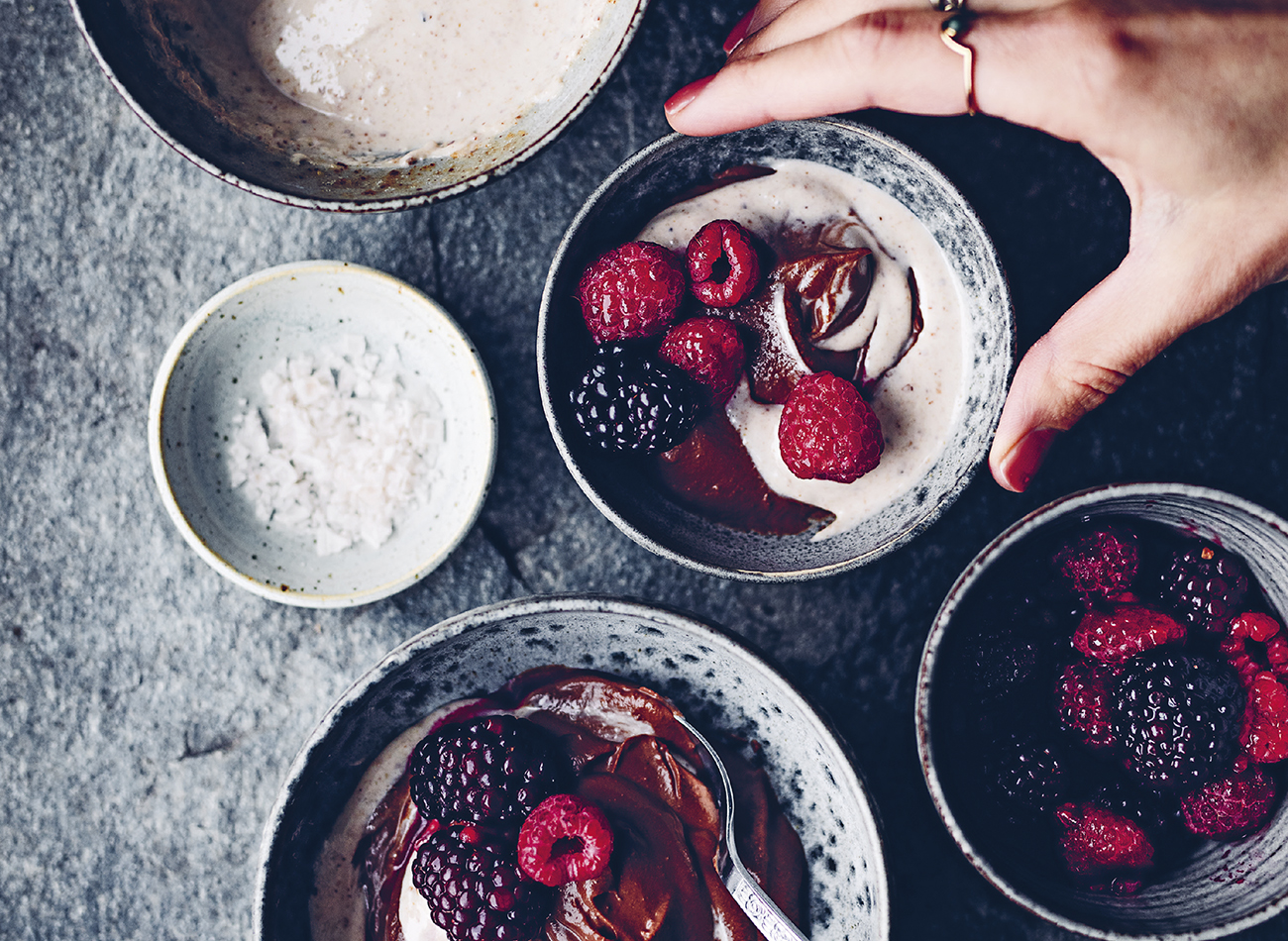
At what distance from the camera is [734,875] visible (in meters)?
1.21

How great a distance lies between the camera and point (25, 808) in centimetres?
148

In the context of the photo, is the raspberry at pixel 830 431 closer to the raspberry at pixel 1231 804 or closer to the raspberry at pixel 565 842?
the raspberry at pixel 565 842

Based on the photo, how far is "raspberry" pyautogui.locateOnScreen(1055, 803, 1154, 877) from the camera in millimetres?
1232

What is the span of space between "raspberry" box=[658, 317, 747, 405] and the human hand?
0.26m

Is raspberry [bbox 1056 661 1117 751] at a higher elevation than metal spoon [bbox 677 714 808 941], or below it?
higher

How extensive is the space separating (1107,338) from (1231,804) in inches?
27.4

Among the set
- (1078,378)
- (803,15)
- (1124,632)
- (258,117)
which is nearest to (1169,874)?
(1124,632)

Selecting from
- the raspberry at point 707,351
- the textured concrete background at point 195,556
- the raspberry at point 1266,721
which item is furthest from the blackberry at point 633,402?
the raspberry at point 1266,721

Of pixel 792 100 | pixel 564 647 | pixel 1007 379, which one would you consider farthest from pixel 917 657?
pixel 792 100

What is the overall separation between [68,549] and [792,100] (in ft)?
4.46

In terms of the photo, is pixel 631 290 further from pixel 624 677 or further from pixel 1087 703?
pixel 1087 703

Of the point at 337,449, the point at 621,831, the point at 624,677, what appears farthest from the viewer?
the point at 337,449

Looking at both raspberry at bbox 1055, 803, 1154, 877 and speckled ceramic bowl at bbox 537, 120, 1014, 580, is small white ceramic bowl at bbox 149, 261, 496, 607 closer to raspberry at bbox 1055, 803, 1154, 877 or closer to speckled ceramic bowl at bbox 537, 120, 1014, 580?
speckled ceramic bowl at bbox 537, 120, 1014, 580

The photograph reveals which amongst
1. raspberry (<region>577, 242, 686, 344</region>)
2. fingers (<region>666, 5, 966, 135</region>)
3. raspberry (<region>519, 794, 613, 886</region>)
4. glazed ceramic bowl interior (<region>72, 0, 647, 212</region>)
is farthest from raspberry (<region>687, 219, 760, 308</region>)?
raspberry (<region>519, 794, 613, 886</region>)
